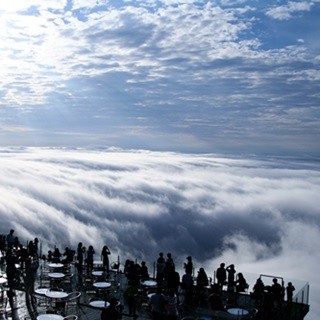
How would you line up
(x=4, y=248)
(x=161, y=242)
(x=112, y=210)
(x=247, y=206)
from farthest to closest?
(x=247, y=206)
(x=112, y=210)
(x=161, y=242)
(x=4, y=248)

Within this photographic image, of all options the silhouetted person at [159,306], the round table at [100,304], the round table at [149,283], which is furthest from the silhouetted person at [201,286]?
the silhouetted person at [159,306]

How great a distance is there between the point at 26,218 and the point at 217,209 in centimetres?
6670

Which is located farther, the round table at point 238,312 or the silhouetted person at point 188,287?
the silhouetted person at point 188,287

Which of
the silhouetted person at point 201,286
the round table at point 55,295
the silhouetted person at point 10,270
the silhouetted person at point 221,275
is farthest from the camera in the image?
the silhouetted person at point 221,275

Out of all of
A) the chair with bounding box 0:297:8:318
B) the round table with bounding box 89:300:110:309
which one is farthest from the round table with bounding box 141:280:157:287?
the chair with bounding box 0:297:8:318

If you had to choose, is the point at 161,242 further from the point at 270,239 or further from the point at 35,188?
the point at 35,188

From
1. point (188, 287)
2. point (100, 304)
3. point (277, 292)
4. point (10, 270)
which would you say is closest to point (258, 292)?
point (277, 292)

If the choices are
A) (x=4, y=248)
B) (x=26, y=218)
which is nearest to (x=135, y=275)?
(x=4, y=248)

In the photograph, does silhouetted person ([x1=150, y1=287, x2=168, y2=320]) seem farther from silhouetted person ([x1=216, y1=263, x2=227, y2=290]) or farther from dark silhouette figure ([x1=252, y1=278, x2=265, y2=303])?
silhouetted person ([x1=216, y1=263, x2=227, y2=290])

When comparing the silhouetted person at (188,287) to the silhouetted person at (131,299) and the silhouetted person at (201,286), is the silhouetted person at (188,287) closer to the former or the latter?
the silhouetted person at (201,286)

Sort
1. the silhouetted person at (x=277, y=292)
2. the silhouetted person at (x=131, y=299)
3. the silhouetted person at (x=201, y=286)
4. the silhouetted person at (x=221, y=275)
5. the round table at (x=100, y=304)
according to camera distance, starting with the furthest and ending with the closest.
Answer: the silhouetted person at (x=221, y=275)
the silhouetted person at (x=201, y=286)
the silhouetted person at (x=277, y=292)
the silhouetted person at (x=131, y=299)
the round table at (x=100, y=304)

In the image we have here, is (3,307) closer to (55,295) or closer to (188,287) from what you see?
(55,295)

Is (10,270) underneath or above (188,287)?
above

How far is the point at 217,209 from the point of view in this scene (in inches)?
5969
